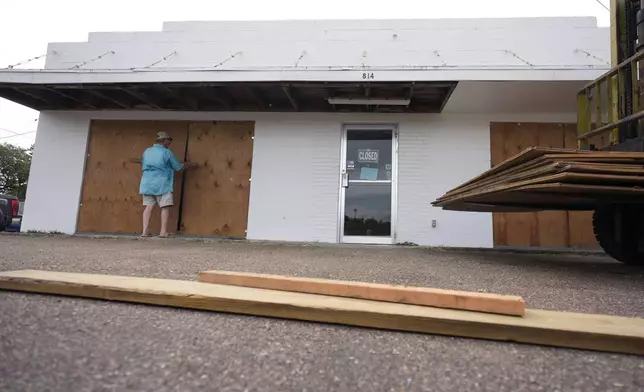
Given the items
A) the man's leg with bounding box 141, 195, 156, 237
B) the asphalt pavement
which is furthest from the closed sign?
the asphalt pavement

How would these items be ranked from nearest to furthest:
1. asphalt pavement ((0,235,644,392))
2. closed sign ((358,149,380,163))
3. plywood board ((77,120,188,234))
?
asphalt pavement ((0,235,644,392)) < closed sign ((358,149,380,163)) < plywood board ((77,120,188,234))

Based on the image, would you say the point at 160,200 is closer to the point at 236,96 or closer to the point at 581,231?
the point at 236,96

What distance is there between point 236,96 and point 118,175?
3.01 meters

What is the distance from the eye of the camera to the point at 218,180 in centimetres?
735

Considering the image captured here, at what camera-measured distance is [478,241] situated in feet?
22.2

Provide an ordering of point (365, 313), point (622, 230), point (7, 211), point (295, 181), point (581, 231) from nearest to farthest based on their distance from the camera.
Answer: point (365, 313)
point (622, 230)
point (581, 231)
point (295, 181)
point (7, 211)

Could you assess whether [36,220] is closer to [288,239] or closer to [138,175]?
[138,175]

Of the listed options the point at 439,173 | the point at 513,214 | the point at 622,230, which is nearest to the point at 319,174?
the point at 439,173

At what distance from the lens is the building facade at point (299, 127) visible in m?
6.64

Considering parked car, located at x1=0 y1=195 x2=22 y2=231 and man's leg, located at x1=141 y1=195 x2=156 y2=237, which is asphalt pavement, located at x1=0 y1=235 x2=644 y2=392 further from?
parked car, located at x1=0 y1=195 x2=22 y2=231

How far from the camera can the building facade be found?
6.64 metres

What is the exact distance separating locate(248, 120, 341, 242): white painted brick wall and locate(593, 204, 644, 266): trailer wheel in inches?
160

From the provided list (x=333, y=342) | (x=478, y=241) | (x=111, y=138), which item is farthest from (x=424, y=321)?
(x=111, y=138)

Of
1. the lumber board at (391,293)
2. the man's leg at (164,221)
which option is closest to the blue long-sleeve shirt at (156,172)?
the man's leg at (164,221)
